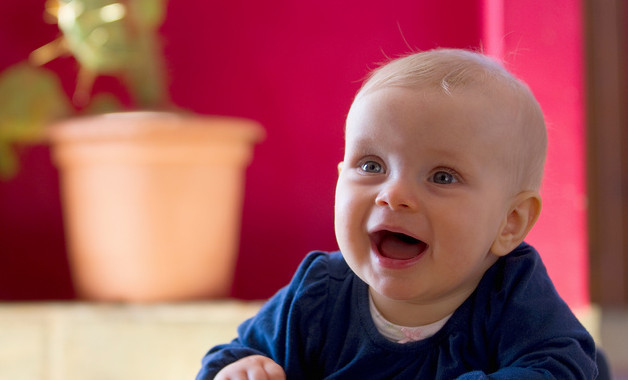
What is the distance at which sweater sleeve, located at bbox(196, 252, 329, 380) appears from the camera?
851 mm

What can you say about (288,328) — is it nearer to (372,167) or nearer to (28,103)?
(372,167)

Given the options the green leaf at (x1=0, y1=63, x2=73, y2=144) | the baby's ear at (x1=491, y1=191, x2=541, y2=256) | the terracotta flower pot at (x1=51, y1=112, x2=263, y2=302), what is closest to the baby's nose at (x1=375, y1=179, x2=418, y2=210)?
the baby's ear at (x1=491, y1=191, x2=541, y2=256)

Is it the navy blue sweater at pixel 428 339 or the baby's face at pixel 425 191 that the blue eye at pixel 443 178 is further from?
the navy blue sweater at pixel 428 339

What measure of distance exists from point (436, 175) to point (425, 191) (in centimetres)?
2

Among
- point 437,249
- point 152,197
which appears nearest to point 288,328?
point 437,249

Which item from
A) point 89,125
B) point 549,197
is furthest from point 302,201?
point 549,197

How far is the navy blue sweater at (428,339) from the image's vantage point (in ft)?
2.44

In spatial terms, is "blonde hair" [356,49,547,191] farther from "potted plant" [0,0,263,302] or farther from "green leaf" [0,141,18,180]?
"green leaf" [0,141,18,180]

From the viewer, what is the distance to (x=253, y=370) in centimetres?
81

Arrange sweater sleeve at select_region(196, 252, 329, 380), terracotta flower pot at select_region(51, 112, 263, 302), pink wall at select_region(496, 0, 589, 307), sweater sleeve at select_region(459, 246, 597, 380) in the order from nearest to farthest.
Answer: sweater sleeve at select_region(459, 246, 597, 380)
sweater sleeve at select_region(196, 252, 329, 380)
pink wall at select_region(496, 0, 589, 307)
terracotta flower pot at select_region(51, 112, 263, 302)

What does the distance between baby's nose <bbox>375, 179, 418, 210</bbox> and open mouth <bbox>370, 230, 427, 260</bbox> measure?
0.04m

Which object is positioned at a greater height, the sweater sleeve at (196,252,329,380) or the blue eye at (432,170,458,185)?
the blue eye at (432,170,458,185)

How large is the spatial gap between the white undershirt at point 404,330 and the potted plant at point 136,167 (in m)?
1.28

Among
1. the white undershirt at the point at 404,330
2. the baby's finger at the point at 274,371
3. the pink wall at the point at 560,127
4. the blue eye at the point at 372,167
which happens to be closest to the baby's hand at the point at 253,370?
the baby's finger at the point at 274,371
